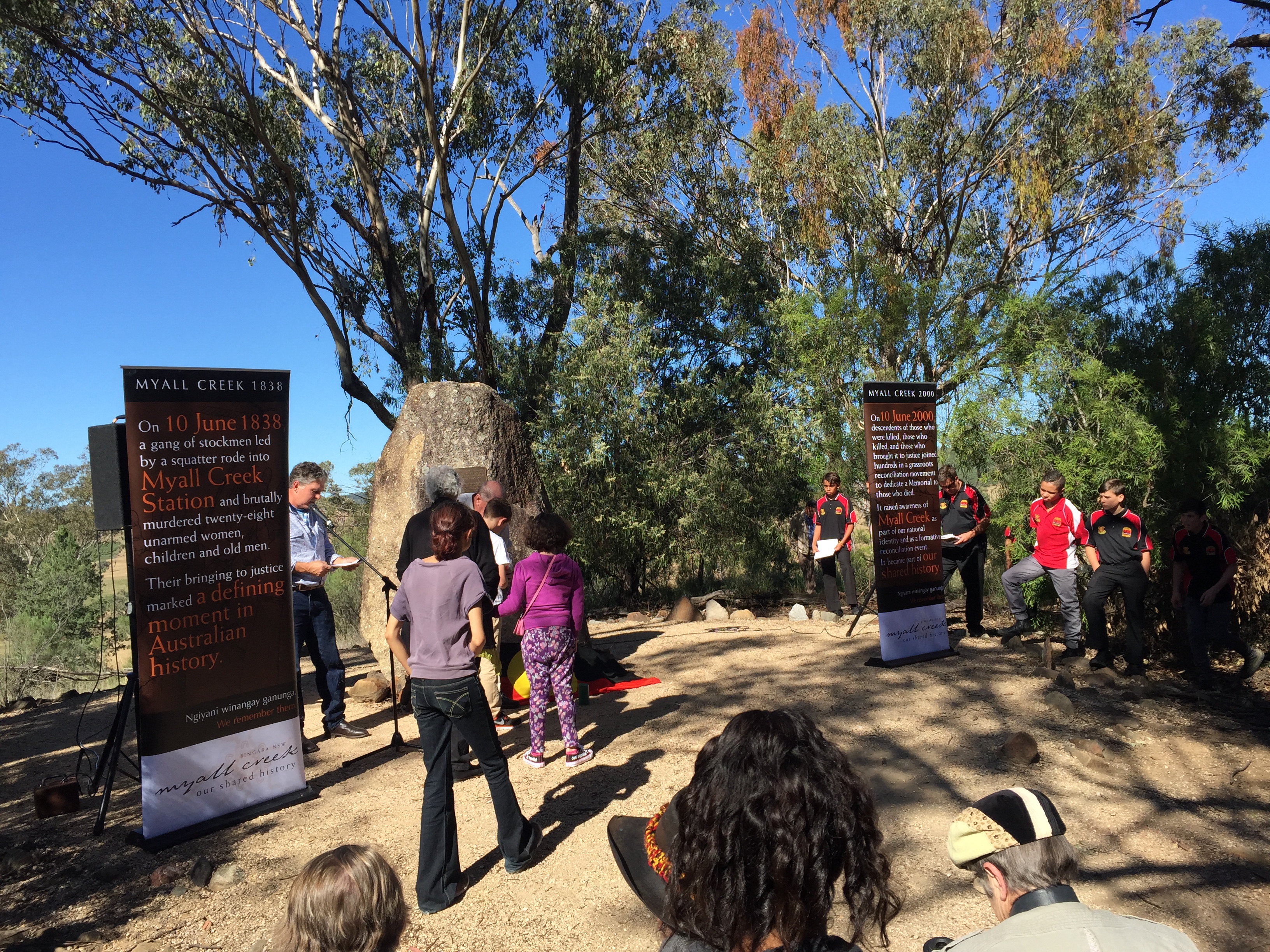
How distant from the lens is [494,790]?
3953 millimetres

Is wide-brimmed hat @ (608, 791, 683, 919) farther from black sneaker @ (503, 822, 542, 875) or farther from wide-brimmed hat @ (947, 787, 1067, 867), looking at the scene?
black sneaker @ (503, 822, 542, 875)

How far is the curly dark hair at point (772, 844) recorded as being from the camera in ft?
4.75

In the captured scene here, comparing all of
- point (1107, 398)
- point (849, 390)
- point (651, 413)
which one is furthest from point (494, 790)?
point (849, 390)

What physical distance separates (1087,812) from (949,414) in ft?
22.4

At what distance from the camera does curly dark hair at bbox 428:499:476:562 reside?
3973 millimetres

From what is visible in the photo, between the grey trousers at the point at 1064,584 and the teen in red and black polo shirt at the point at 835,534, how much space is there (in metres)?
2.15

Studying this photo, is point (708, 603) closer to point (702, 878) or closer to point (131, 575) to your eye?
point (131, 575)

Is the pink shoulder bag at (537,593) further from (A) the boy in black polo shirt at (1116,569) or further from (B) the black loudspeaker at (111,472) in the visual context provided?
(A) the boy in black polo shirt at (1116,569)

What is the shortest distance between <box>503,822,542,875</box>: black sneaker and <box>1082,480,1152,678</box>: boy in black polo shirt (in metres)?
5.34

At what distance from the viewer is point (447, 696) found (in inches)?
150

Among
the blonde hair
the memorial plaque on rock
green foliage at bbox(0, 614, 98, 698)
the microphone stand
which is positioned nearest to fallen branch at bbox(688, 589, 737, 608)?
the memorial plaque on rock

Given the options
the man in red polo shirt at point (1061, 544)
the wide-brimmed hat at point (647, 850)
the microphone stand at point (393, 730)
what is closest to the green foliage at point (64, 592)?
the microphone stand at point (393, 730)

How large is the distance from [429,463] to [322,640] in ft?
7.56

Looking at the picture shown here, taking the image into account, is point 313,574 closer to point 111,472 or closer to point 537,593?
point 111,472
